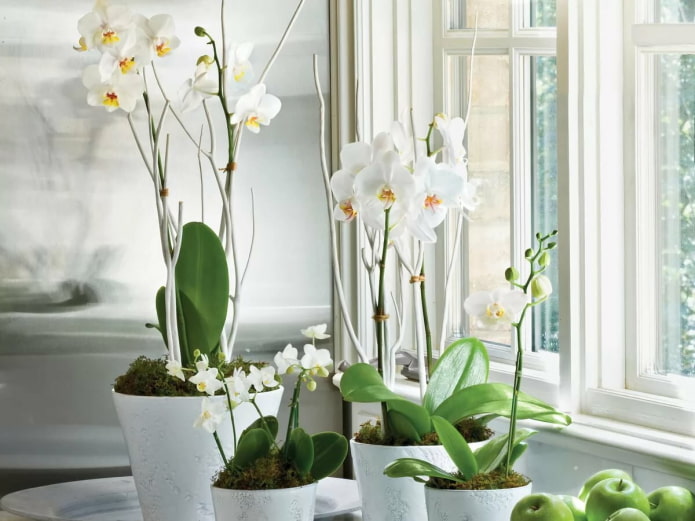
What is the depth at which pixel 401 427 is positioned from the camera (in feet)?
4.25

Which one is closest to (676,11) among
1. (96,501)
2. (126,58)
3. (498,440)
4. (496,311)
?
(496,311)

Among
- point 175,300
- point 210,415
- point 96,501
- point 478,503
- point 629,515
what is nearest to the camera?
point 629,515

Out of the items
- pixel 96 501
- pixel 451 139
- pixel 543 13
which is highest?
pixel 543 13

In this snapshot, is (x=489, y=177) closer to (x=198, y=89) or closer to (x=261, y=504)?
(x=198, y=89)

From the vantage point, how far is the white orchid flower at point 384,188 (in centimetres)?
120

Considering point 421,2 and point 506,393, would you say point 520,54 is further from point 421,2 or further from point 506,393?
point 506,393

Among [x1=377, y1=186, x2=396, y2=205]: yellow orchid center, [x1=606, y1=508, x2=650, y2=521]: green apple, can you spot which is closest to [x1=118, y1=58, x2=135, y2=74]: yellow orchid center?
Answer: [x1=377, y1=186, x2=396, y2=205]: yellow orchid center

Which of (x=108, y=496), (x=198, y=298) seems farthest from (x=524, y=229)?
(x=108, y=496)

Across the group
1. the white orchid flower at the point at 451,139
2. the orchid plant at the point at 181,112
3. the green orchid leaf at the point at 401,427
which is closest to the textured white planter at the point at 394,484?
the green orchid leaf at the point at 401,427

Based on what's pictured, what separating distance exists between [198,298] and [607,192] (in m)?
0.62

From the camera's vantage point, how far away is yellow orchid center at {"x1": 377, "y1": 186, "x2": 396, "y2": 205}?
3.95 feet

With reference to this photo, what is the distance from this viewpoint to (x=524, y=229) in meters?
1.71

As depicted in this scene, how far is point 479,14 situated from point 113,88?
2.55ft

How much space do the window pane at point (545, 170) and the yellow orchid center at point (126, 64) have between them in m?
0.70
